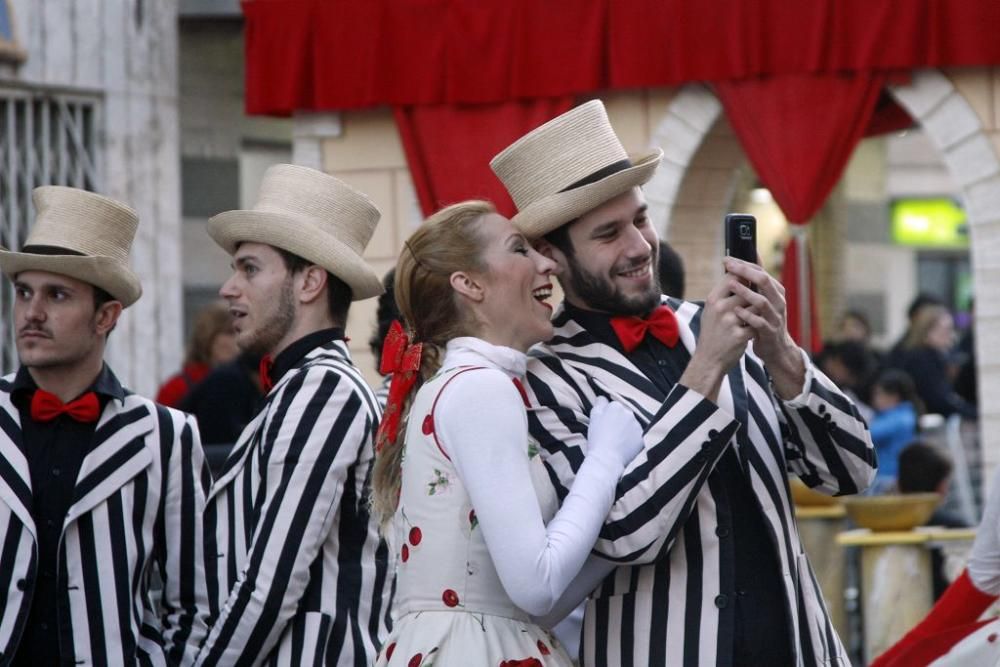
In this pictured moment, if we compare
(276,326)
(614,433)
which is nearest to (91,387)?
(276,326)

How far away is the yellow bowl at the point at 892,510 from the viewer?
671 centimetres

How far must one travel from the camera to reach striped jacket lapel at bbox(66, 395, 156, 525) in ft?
11.6

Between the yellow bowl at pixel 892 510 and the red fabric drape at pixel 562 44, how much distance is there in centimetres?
230

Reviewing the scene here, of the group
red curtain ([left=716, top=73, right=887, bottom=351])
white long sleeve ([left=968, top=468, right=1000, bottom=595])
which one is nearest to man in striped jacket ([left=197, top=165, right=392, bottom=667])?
white long sleeve ([left=968, top=468, right=1000, bottom=595])

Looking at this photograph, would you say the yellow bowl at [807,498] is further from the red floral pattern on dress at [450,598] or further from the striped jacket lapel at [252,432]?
the red floral pattern on dress at [450,598]

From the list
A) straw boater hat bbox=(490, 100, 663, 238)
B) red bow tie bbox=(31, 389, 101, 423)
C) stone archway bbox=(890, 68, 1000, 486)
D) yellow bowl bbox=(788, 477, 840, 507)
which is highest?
stone archway bbox=(890, 68, 1000, 486)

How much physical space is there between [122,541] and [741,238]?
5.14ft

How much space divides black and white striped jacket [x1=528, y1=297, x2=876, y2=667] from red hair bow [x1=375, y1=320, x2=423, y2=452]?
22cm

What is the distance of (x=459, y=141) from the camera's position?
866 centimetres

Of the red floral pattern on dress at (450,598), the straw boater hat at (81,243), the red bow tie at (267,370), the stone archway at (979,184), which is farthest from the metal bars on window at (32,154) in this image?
the red floral pattern on dress at (450,598)

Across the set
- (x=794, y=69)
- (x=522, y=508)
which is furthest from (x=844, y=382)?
(x=522, y=508)

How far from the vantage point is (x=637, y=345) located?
302 cm

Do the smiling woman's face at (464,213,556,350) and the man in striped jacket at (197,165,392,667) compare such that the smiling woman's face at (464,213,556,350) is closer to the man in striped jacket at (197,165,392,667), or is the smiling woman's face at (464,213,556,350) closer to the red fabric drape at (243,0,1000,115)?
the man in striped jacket at (197,165,392,667)

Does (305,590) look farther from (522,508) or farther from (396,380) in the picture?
(522,508)
